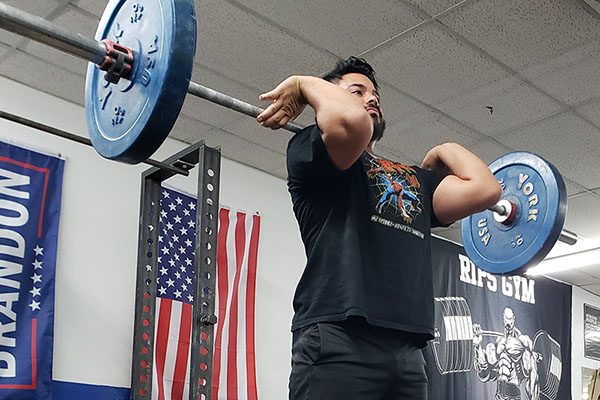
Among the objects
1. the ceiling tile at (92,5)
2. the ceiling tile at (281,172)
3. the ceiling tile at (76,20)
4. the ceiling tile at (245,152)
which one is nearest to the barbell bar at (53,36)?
the ceiling tile at (92,5)

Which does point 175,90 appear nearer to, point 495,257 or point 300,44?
point 495,257

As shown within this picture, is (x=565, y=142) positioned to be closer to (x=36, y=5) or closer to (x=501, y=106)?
(x=501, y=106)

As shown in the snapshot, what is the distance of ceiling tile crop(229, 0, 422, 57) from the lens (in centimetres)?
260

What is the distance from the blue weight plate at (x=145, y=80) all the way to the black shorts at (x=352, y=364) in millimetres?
444

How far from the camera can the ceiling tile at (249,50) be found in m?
2.71

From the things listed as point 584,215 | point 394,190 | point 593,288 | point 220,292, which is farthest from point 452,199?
point 593,288

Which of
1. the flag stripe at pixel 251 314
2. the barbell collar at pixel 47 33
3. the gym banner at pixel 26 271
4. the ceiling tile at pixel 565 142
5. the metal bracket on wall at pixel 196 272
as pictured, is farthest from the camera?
the flag stripe at pixel 251 314

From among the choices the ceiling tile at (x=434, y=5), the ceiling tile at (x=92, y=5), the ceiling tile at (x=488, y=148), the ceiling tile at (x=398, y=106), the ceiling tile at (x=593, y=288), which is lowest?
the ceiling tile at (x=593, y=288)

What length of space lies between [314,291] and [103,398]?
2264 millimetres

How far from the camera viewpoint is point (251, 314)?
3854 mm

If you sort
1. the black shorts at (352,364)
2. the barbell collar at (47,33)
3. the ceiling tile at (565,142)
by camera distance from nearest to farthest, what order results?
1. the barbell collar at (47,33)
2. the black shorts at (352,364)
3. the ceiling tile at (565,142)

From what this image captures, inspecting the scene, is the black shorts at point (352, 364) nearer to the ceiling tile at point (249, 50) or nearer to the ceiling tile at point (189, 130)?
the ceiling tile at point (249, 50)

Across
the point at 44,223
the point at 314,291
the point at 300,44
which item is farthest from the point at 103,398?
the point at 314,291

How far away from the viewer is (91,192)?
3424mm
